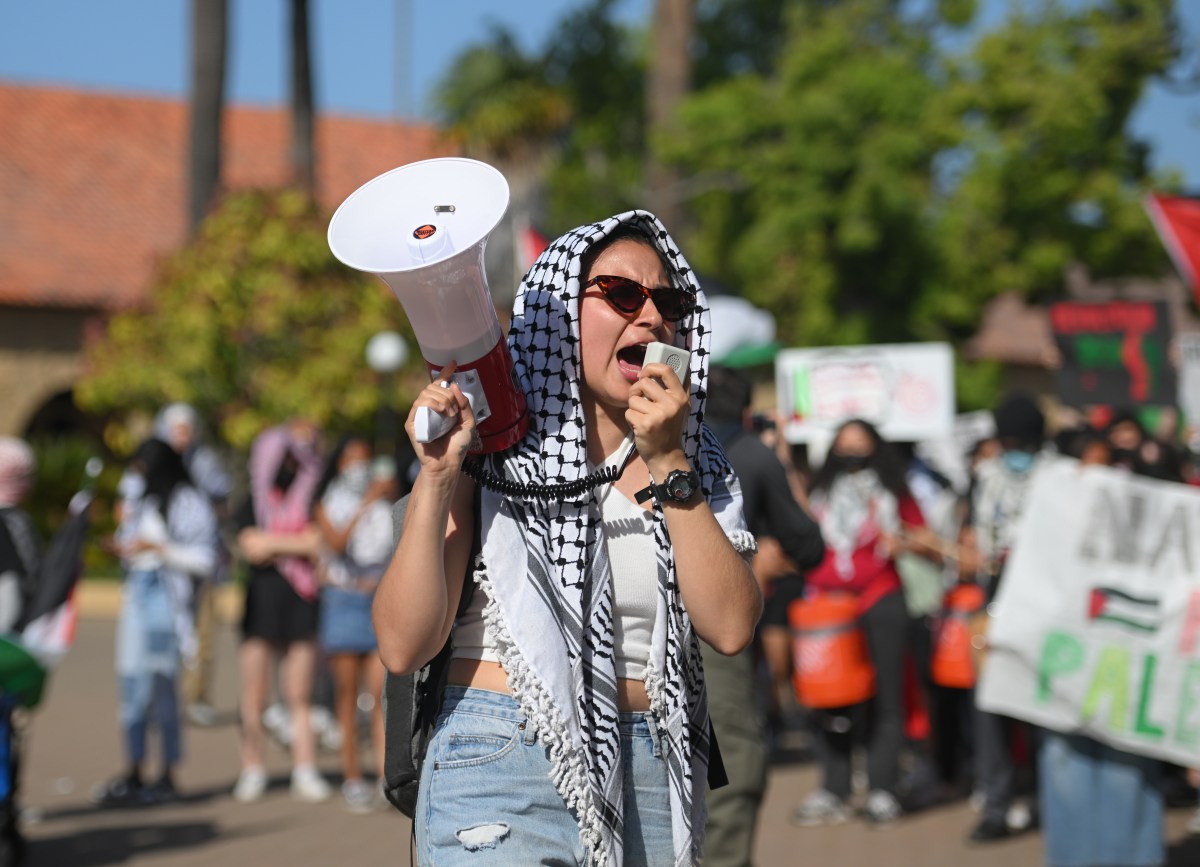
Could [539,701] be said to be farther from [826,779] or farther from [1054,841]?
[826,779]

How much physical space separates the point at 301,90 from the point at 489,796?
22.1 metres

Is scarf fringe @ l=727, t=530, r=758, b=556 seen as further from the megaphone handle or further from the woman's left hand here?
the megaphone handle

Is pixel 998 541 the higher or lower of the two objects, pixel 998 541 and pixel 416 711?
the higher

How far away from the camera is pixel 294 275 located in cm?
2114

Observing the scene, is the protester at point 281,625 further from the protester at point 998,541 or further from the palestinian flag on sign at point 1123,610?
the palestinian flag on sign at point 1123,610

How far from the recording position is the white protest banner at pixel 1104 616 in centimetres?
666

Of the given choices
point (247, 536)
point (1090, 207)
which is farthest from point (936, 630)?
point (1090, 207)

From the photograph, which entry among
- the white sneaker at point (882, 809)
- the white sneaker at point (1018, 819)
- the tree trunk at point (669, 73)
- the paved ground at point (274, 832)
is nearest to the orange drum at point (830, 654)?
the white sneaker at point (882, 809)

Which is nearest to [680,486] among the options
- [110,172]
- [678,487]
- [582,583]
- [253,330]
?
[678,487]

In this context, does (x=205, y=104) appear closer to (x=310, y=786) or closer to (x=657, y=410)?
(x=310, y=786)

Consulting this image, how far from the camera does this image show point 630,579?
311cm

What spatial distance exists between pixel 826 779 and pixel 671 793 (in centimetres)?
577

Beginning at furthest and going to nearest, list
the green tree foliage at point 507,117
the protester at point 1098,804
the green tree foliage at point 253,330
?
1. the green tree foliage at point 507,117
2. the green tree foliage at point 253,330
3. the protester at point 1098,804

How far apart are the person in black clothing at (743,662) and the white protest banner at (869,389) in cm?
510
